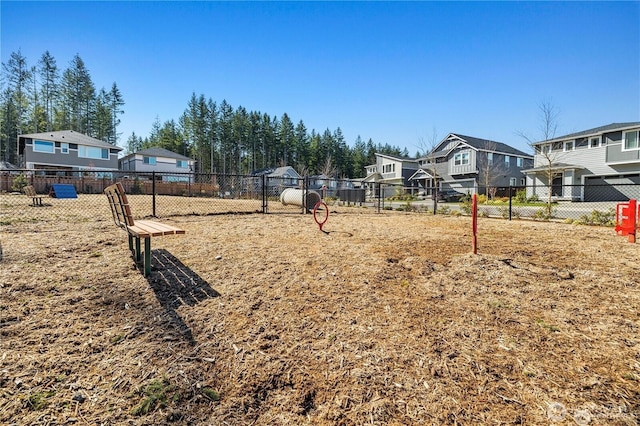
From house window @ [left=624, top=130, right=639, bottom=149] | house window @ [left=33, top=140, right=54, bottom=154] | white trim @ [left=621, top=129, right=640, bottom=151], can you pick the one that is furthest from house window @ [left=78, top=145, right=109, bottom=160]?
house window @ [left=624, top=130, right=639, bottom=149]

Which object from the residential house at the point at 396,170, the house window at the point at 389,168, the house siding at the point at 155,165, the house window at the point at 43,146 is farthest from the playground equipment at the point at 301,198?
the house window at the point at 389,168

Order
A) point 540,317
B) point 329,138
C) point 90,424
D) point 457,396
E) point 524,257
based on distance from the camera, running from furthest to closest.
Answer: point 329,138, point 524,257, point 540,317, point 457,396, point 90,424

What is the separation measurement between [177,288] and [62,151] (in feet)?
131

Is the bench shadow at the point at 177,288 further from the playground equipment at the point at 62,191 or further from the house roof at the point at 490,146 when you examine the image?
the house roof at the point at 490,146

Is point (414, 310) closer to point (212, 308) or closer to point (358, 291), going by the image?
point (358, 291)

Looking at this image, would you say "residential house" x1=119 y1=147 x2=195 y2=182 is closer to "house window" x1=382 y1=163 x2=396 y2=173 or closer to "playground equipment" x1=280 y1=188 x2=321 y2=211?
"house window" x1=382 y1=163 x2=396 y2=173

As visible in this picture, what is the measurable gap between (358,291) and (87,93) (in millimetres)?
61788

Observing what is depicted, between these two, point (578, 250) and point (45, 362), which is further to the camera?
point (578, 250)

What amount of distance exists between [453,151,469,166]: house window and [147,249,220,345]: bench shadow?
38015 mm

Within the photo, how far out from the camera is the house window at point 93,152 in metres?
34.1

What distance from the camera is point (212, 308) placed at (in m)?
3.00

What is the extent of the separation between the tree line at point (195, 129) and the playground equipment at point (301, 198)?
3192 centimetres

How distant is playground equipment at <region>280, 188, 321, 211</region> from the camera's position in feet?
41.9

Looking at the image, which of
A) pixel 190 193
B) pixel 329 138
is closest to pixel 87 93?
pixel 190 193
